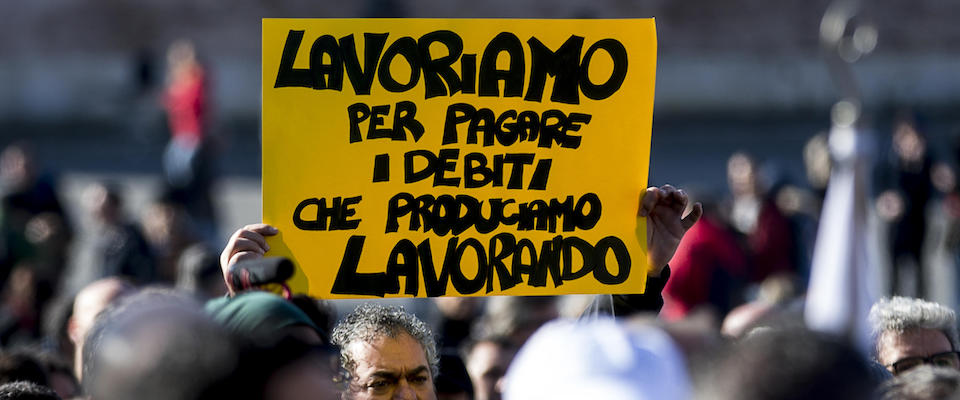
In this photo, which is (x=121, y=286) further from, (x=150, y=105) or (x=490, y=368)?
(x=150, y=105)

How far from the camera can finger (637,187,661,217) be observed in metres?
3.79

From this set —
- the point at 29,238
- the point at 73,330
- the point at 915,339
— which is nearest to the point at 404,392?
the point at 915,339

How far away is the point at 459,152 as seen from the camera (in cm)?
381

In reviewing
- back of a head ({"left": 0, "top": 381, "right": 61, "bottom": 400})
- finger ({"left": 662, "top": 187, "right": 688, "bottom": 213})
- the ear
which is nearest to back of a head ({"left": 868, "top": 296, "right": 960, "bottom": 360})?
finger ({"left": 662, "top": 187, "right": 688, "bottom": 213})

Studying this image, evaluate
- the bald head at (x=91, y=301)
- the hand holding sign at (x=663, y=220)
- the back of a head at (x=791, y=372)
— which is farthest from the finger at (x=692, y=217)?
the bald head at (x=91, y=301)

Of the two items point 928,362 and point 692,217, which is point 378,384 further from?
point 928,362

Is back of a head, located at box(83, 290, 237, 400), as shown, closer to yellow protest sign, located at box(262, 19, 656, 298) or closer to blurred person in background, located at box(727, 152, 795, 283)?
yellow protest sign, located at box(262, 19, 656, 298)

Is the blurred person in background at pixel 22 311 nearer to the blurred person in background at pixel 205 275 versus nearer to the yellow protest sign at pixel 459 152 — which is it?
the blurred person in background at pixel 205 275

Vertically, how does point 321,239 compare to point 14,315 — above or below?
above

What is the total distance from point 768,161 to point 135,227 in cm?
1032

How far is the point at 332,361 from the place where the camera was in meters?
2.71

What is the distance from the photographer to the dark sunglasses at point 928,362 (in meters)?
4.29

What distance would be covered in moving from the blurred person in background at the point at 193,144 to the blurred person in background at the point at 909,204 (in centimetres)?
567

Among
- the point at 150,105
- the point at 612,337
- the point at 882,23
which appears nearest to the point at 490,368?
the point at 612,337
